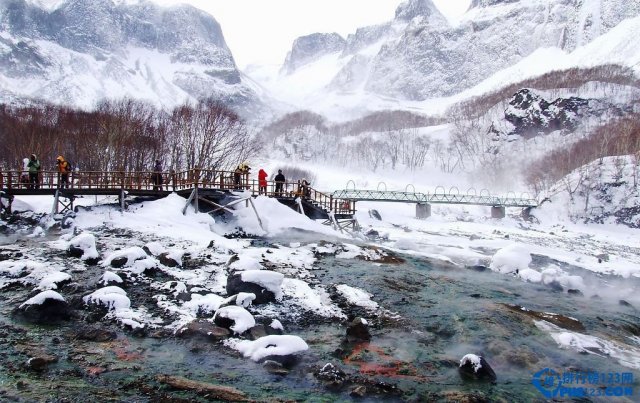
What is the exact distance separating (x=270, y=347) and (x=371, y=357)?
7.14 ft

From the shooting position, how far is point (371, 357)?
9.01 metres

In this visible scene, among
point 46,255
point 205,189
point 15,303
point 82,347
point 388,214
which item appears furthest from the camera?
point 388,214

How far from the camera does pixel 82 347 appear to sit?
859 centimetres

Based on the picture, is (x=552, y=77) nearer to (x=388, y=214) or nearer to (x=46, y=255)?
(x=388, y=214)

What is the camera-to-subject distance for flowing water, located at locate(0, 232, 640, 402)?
736 centimetres

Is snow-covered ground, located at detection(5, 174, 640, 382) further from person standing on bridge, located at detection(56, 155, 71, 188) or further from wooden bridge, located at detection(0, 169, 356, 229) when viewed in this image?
person standing on bridge, located at detection(56, 155, 71, 188)

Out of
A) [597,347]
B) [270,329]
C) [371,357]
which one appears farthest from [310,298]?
[597,347]

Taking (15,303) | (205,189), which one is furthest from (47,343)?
(205,189)

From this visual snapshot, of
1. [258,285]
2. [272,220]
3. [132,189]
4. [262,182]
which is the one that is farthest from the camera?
[262,182]

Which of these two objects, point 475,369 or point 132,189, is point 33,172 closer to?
point 132,189

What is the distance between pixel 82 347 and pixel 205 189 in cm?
1629

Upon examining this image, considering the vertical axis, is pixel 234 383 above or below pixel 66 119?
Answer: below

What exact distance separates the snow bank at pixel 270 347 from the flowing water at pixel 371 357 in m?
0.23

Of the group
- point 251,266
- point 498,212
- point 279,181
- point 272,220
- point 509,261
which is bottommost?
point 509,261
